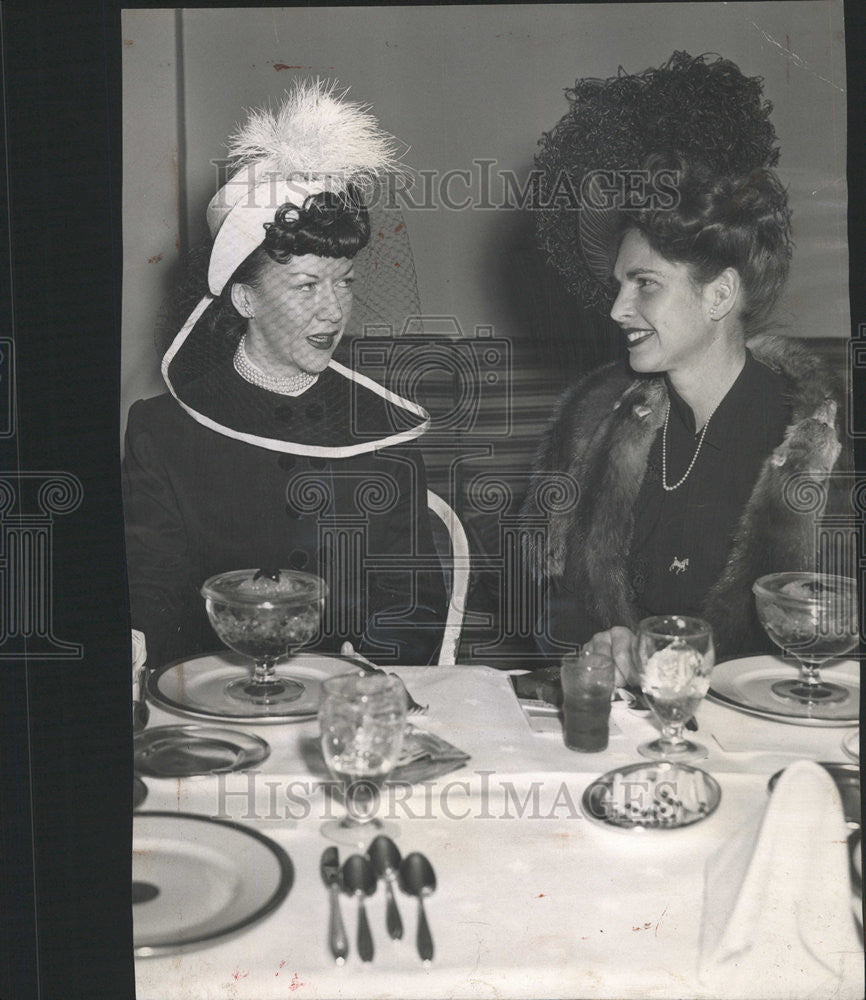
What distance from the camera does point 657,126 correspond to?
1433 millimetres

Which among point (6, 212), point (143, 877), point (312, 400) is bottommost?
point (143, 877)

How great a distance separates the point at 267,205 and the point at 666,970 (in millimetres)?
1130

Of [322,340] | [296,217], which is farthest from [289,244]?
[322,340]

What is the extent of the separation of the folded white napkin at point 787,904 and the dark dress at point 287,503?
0.57 m

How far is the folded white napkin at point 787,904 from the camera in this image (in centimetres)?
128

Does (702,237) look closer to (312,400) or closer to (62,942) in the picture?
(312,400)

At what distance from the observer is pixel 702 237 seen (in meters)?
1.45

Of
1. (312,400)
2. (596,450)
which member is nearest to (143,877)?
(312,400)

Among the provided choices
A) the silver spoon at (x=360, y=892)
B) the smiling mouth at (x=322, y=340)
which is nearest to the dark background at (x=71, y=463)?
the smiling mouth at (x=322, y=340)

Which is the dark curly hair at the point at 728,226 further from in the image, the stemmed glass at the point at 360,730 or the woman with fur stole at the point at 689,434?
the stemmed glass at the point at 360,730

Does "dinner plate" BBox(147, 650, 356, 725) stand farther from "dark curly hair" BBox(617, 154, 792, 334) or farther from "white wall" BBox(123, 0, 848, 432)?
"dark curly hair" BBox(617, 154, 792, 334)

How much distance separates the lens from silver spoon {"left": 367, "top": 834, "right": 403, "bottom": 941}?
1.22m

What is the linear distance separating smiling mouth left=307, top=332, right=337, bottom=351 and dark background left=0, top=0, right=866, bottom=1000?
270 mm

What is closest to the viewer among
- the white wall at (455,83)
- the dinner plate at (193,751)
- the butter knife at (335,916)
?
the butter knife at (335,916)
